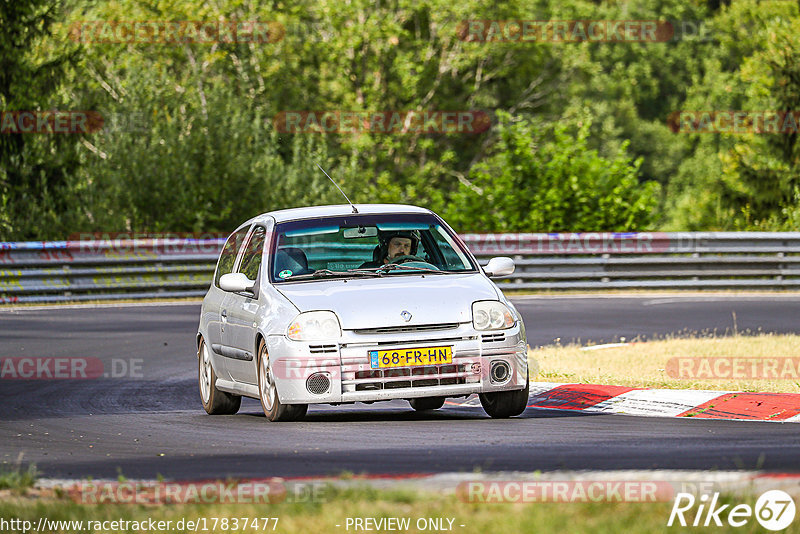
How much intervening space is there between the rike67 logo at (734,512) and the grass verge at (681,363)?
5.55m

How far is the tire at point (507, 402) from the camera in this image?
32.7ft

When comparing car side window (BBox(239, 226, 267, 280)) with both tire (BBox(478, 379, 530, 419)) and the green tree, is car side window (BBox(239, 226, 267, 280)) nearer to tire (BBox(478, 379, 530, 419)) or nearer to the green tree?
tire (BBox(478, 379, 530, 419))

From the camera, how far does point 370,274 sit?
10.3 metres

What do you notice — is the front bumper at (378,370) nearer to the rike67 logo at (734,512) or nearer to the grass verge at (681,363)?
the grass verge at (681,363)

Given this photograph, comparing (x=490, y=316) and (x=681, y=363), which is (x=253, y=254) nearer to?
(x=490, y=316)

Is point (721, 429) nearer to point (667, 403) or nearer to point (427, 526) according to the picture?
point (667, 403)

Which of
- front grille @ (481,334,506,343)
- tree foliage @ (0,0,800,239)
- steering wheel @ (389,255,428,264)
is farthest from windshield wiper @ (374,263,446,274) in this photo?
tree foliage @ (0,0,800,239)

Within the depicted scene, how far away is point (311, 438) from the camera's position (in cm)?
884

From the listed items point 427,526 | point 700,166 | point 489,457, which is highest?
point 427,526

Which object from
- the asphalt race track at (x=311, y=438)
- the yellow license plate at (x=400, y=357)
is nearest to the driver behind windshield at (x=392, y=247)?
the asphalt race track at (x=311, y=438)

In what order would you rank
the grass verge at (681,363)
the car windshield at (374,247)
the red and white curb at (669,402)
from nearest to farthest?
1. the red and white curb at (669,402)
2. the car windshield at (374,247)
3. the grass verge at (681,363)

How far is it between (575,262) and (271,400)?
17395 millimetres

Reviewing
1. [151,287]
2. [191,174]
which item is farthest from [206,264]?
[191,174]

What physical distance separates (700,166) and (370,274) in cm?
6281
